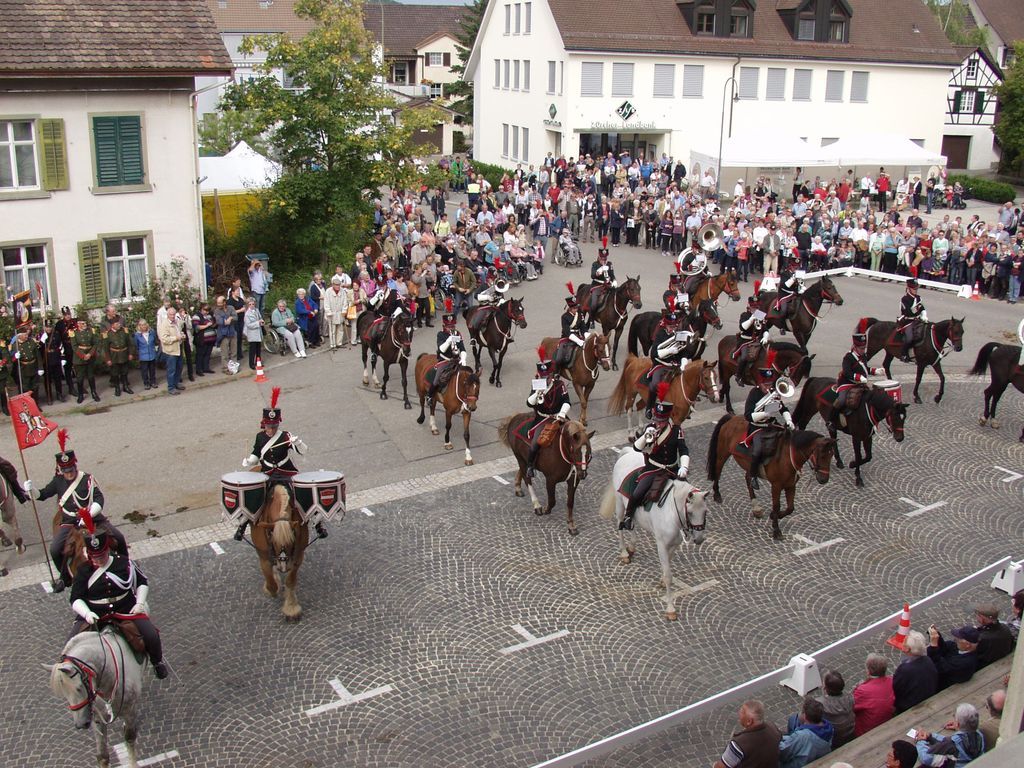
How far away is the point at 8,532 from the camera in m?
13.7

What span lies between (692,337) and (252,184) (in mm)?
15091

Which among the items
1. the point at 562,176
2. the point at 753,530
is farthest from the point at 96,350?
the point at 562,176

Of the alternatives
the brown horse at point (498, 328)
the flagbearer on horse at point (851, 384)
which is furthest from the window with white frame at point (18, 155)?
the flagbearer on horse at point (851, 384)

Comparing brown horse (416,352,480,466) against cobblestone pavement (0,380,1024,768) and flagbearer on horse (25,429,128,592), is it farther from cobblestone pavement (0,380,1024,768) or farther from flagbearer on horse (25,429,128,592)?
flagbearer on horse (25,429,128,592)

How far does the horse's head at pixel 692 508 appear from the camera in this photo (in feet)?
37.1

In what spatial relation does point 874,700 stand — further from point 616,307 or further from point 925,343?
point 616,307

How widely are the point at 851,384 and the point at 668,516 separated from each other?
16.8 ft

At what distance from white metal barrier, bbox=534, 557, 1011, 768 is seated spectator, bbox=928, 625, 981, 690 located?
0.77m

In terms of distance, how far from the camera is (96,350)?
19469mm

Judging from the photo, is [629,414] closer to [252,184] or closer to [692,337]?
[692,337]

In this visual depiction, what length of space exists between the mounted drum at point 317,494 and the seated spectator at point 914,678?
604cm

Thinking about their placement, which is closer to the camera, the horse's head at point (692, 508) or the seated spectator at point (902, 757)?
the seated spectator at point (902, 757)

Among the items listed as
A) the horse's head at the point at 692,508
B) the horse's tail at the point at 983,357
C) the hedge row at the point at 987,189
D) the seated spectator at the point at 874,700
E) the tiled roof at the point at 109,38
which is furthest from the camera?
the hedge row at the point at 987,189

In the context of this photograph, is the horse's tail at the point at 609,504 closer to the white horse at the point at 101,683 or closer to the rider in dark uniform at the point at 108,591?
the rider in dark uniform at the point at 108,591
